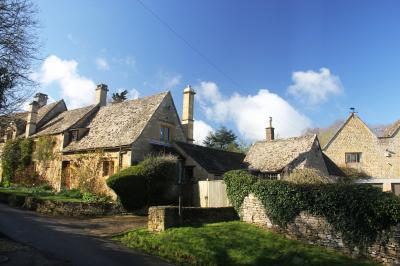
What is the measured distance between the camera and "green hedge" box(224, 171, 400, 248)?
47.2 feet

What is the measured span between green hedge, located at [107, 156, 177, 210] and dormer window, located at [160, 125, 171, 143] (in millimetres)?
5529

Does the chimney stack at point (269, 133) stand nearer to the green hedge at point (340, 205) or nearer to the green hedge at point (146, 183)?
the green hedge at point (146, 183)

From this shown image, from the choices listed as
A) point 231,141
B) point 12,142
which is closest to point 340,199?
point 12,142

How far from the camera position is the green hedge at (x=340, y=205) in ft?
47.2

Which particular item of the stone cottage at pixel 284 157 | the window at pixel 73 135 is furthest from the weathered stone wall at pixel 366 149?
the window at pixel 73 135

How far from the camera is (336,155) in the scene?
43.6 m

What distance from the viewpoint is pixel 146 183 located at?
78.7ft

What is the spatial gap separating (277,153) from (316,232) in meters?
17.0

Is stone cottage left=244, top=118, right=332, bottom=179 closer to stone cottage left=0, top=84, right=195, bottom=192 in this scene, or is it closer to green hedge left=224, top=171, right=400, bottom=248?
stone cottage left=0, top=84, right=195, bottom=192

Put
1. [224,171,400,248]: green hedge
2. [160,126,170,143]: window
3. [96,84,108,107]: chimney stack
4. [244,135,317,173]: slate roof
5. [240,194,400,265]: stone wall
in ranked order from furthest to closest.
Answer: [96,84,108,107]: chimney stack
[244,135,317,173]: slate roof
[160,126,170,143]: window
[224,171,400,248]: green hedge
[240,194,400,265]: stone wall

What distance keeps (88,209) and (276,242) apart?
12.1 m

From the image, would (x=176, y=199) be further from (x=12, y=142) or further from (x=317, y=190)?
(x=12, y=142)

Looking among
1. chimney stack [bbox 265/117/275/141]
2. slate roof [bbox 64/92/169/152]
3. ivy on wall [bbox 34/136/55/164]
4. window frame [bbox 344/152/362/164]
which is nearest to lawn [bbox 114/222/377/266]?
slate roof [bbox 64/92/169/152]

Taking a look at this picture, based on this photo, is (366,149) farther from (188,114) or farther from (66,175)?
(66,175)
